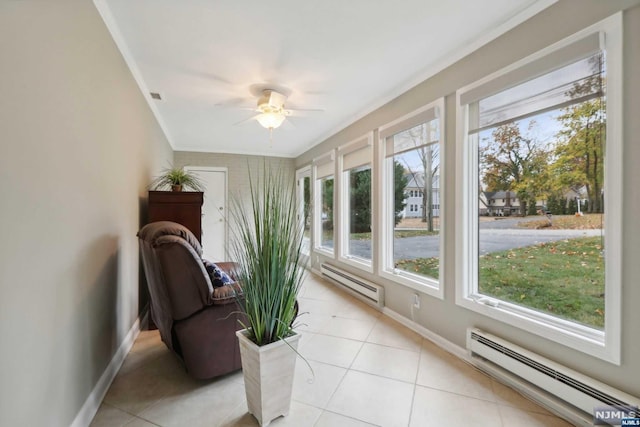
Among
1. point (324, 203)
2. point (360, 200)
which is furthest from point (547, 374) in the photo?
point (324, 203)

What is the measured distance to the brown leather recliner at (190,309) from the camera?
5.37 ft

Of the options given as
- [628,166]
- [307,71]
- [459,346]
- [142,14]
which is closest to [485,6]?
[628,166]

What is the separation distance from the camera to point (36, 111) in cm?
107

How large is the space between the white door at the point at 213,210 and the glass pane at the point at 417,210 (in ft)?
12.4

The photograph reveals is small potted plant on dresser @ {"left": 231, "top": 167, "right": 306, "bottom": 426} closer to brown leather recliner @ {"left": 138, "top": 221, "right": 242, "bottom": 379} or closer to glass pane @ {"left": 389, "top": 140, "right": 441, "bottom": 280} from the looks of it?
brown leather recliner @ {"left": 138, "top": 221, "right": 242, "bottom": 379}

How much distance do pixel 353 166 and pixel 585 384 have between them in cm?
292

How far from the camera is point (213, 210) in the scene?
5.71 metres

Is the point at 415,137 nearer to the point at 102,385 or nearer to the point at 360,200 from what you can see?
the point at 360,200

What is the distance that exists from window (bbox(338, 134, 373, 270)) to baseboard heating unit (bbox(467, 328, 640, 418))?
1.56 meters

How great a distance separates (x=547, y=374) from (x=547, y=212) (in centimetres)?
94

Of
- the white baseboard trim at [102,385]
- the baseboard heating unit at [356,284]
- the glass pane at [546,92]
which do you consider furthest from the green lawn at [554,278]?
the white baseboard trim at [102,385]

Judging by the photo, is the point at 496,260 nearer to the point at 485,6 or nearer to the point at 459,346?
the point at 459,346

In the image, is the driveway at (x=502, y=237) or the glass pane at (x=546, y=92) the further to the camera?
the driveway at (x=502, y=237)

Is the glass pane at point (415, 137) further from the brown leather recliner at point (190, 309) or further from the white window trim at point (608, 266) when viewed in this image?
the brown leather recliner at point (190, 309)
